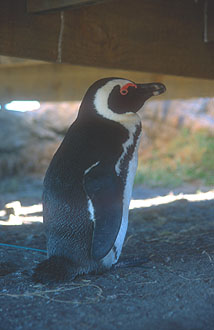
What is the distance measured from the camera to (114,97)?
327 cm

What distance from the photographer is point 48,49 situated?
352cm

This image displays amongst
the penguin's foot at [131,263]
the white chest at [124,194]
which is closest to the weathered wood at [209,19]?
the white chest at [124,194]

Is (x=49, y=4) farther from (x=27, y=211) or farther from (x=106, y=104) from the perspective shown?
(x=27, y=211)

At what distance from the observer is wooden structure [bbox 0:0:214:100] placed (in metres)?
3.38

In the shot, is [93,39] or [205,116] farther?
[205,116]

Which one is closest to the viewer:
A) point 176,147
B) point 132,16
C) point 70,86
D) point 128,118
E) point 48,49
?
point 128,118

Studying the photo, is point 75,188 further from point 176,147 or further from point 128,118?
point 176,147

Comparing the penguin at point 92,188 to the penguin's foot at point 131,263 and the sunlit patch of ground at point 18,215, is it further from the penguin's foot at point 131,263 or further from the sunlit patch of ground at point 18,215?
the sunlit patch of ground at point 18,215

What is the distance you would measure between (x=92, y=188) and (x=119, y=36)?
4.47ft

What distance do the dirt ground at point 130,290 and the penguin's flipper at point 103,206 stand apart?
21cm

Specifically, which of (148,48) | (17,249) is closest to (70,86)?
(148,48)

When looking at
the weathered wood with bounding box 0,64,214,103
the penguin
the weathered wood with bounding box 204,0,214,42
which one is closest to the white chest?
the penguin

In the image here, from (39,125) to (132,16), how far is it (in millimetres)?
7111

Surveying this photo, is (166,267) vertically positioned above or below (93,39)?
below
